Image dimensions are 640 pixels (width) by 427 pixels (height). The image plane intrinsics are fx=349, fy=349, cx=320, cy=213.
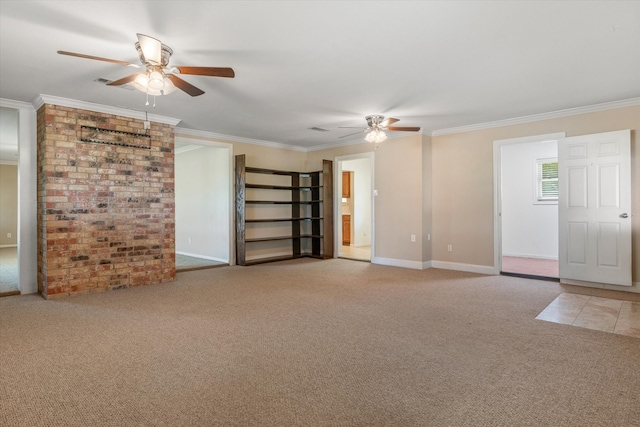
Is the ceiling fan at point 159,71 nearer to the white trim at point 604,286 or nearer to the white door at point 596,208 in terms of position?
the white door at point 596,208

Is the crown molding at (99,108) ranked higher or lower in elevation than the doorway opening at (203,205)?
higher

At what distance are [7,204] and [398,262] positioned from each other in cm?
1082

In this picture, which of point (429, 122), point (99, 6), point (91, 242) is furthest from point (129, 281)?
point (429, 122)

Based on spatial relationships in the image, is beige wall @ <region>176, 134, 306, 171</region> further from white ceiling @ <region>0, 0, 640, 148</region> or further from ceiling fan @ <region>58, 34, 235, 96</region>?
ceiling fan @ <region>58, 34, 235, 96</region>

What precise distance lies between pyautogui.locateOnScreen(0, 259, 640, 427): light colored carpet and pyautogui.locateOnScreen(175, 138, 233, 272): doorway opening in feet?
8.88

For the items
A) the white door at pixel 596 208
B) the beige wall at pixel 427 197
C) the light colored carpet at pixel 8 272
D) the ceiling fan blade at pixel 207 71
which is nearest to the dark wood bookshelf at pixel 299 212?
the beige wall at pixel 427 197

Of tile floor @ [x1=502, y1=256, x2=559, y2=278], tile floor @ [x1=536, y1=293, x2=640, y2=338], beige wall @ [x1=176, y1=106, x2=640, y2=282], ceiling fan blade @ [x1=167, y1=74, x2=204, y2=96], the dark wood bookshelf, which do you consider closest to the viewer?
ceiling fan blade @ [x1=167, y1=74, x2=204, y2=96]

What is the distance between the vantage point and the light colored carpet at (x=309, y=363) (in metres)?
1.87

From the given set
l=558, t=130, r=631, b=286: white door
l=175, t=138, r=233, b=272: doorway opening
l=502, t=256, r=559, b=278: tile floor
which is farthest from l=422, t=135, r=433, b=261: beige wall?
l=175, t=138, r=233, b=272: doorway opening

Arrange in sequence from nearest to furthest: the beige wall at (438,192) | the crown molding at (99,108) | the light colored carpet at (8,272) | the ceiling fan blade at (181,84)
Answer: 1. the ceiling fan blade at (181,84)
2. the crown molding at (99,108)
3. the light colored carpet at (8,272)
4. the beige wall at (438,192)

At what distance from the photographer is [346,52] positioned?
3035mm

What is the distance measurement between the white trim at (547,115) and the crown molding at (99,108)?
450cm

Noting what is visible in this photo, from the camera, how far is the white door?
4457 millimetres

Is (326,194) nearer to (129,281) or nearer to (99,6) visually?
(129,281)
